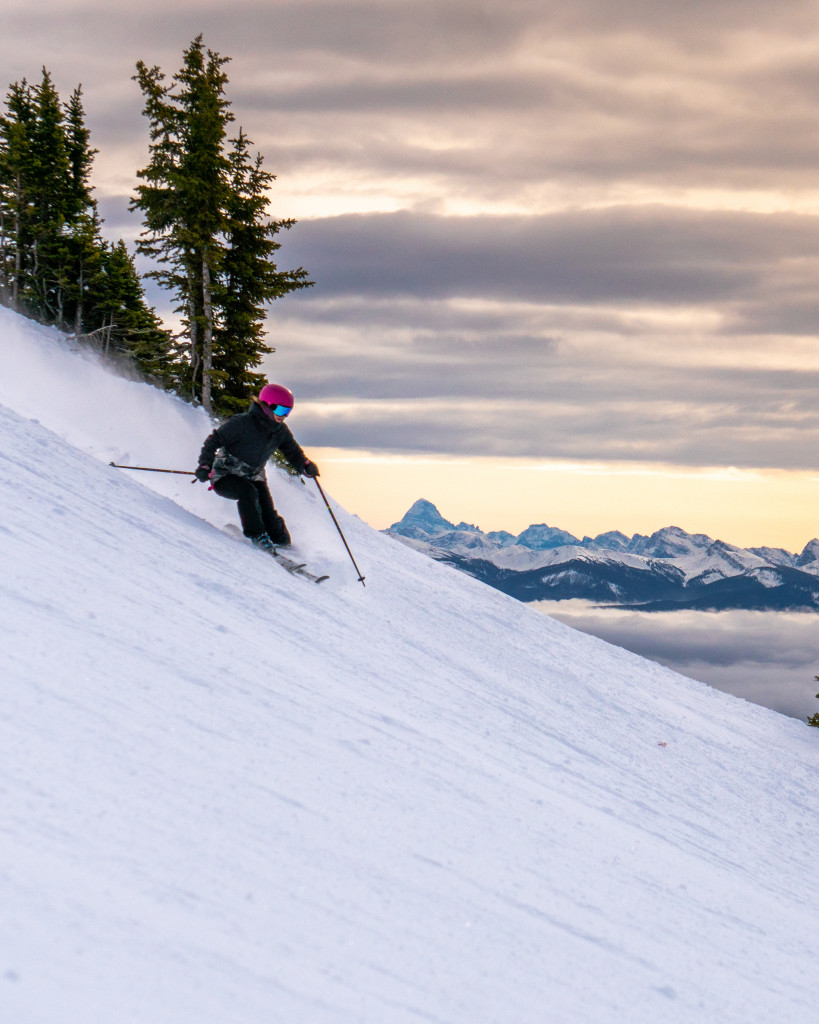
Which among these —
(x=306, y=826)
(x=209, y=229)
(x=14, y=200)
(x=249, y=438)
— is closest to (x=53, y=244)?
(x=14, y=200)

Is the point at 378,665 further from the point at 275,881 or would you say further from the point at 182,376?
the point at 182,376

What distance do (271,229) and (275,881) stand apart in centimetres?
2386

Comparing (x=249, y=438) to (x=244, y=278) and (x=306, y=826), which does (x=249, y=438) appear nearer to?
(x=306, y=826)

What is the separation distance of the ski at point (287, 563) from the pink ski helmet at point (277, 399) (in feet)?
6.39

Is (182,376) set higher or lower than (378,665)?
higher

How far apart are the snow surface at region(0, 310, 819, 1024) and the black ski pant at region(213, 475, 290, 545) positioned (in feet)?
1.75

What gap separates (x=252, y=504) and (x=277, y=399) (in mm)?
1514

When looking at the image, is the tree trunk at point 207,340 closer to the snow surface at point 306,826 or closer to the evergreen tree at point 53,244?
the evergreen tree at point 53,244

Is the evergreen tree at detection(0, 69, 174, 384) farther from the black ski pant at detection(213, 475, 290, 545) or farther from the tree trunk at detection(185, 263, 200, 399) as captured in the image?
the black ski pant at detection(213, 475, 290, 545)

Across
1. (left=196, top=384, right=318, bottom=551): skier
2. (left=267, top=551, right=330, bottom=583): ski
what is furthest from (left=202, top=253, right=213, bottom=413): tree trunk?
(left=267, top=551, right=330, bottom=583): ski

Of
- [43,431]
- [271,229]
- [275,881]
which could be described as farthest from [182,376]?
[275,881]

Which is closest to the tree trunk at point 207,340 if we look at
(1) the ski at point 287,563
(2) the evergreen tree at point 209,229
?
(2) the evergreen tree at point 209,229

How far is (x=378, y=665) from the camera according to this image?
8.23 m

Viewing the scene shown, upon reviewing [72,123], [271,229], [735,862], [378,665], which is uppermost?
[72,123]
